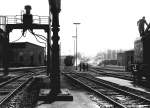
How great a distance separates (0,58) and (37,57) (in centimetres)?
2789

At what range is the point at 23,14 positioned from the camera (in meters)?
35.8

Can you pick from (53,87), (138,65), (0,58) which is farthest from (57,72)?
(0,58)

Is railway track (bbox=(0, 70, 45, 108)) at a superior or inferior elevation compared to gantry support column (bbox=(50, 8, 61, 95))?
inferior

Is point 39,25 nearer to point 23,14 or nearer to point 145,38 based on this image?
point 23,14

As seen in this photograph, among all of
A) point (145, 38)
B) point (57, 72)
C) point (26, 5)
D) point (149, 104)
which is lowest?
point (149, 104)

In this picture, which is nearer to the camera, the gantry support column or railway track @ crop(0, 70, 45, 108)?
railway track @ crop(0, 70, 45, 108)

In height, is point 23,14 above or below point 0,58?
above

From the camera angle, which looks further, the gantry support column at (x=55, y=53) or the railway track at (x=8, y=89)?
the gantry support column at (x=55, y=53)

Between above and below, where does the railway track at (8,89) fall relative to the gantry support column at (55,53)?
below

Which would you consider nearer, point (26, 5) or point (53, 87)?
point (53, 87)

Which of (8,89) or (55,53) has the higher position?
(55,53)

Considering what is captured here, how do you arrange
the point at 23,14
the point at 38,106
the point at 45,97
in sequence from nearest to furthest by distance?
the point at 38,106, the point at 45,97, the point at 23,14

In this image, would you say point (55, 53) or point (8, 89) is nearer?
point (55, 53)

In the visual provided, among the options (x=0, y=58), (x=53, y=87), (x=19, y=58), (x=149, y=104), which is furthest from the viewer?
(x=19, y=58)
